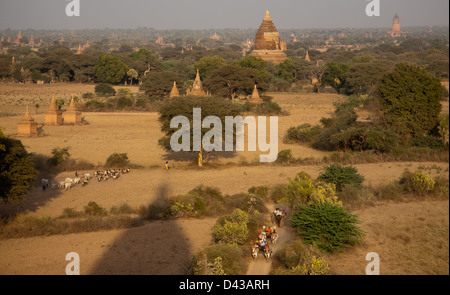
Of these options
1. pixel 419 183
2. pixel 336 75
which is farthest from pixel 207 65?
pixel 419 183

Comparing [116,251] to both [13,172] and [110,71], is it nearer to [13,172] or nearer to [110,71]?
[13,172]

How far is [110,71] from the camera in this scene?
2376 inches

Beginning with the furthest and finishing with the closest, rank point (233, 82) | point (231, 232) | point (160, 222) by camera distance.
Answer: point (233, 82) < point (160, 222) < point (231, 232)

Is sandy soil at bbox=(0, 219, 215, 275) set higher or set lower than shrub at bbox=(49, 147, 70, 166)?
lower

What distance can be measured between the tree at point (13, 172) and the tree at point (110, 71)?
47368mm

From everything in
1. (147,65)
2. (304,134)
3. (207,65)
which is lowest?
(304,134)

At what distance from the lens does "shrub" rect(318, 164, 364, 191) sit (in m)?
15.6

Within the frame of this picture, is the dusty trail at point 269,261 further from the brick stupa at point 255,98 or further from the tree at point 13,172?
the brick stupa at point 255,98

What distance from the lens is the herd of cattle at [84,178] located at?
1667 cm

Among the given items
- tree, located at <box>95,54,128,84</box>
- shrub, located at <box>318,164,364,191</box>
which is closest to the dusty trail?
shrub, located at <box>318,164,364,191</box>

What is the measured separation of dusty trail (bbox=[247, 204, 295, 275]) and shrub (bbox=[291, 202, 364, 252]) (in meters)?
0.33

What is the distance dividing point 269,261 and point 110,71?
2095 inches

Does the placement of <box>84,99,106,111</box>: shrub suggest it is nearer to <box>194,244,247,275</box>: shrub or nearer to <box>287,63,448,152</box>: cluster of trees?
<box>287,63,448,152</box>: cluster of trees
